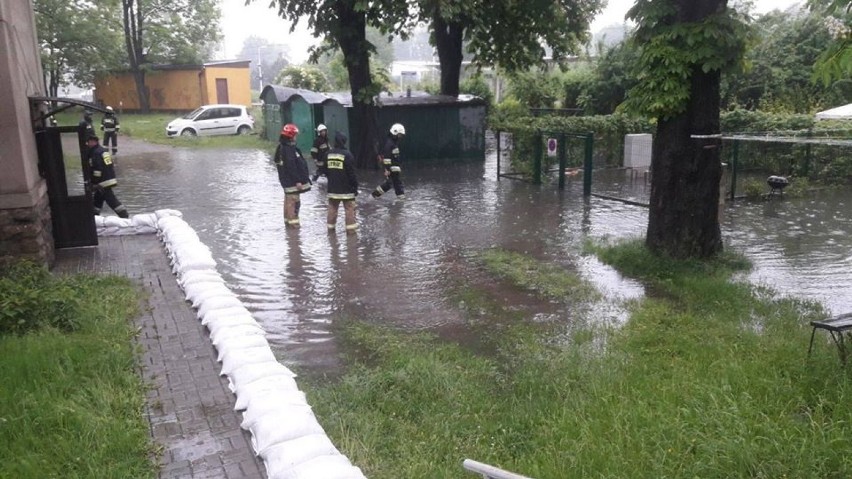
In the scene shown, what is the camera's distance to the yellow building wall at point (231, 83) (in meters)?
44.5

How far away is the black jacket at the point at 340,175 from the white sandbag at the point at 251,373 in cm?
641

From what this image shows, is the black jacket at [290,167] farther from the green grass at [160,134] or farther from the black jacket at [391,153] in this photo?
the green grass at [160,134]

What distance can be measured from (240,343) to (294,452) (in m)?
1.96

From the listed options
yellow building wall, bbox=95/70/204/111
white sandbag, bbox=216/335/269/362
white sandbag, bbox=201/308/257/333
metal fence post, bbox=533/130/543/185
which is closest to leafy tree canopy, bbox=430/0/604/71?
metal fence post, bbox=533/130/543/185

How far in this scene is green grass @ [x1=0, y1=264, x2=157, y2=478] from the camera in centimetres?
468

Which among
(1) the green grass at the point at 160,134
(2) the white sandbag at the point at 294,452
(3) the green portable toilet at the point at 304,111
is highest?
(3) the green portable toilet at the point at 304,111

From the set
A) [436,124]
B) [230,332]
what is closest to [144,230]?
[230,332]

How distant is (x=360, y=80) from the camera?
69.6ft

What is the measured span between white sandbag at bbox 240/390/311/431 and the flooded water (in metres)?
1.46

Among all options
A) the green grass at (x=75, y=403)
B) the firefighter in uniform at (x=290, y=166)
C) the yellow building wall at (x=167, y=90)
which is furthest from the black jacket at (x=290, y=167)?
the yellow building wall at (x=167, y=90)

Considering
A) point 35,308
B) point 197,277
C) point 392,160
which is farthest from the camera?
point 392,160

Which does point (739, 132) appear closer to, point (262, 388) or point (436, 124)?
point (436, 124)

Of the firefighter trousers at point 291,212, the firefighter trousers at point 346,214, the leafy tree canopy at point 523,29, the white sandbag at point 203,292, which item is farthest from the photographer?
the leafy tree canopy at point 523,29

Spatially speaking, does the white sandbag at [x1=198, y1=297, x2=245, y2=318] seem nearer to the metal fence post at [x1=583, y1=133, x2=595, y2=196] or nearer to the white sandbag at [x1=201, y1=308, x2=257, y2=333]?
the white sandbag at [x1=201, y1=308, x2=257, y2=333]
